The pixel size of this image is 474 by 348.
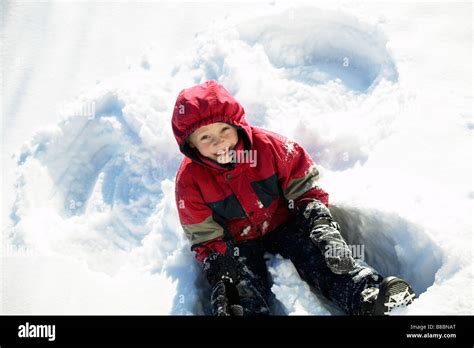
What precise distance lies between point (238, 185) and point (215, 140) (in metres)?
0.29

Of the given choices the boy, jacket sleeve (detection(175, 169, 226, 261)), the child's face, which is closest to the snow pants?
the boy

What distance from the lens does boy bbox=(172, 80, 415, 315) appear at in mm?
2184

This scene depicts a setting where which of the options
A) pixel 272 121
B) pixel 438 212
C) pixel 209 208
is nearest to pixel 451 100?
pixel 438 212

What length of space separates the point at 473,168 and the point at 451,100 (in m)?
0.62

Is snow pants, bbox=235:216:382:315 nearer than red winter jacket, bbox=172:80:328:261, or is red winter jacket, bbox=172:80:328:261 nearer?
snow pants, bbox=235:216:382:315

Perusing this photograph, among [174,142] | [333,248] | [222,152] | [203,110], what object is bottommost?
[333,248]

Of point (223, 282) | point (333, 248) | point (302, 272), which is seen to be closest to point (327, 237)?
point (333, 248)

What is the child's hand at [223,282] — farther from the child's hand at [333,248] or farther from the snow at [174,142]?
the child's hand at [333,248]

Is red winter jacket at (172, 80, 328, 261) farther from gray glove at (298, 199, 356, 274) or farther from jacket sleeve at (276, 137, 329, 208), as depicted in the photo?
gray glove at (298, 199, 356, 274)

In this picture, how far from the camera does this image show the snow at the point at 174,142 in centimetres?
235

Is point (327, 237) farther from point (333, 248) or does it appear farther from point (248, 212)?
point (248, 212)

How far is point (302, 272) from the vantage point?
7.97ft

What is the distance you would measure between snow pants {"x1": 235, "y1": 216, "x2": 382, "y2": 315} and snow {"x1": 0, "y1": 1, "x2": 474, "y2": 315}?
74mm
